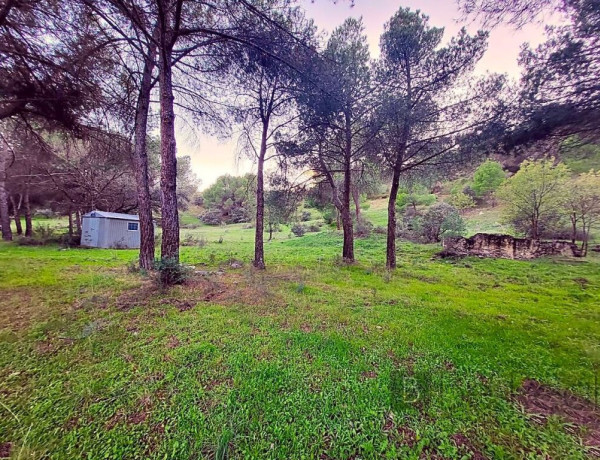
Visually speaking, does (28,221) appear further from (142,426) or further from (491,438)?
(491,438)

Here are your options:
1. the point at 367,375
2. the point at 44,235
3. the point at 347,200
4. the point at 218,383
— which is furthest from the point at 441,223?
the point at 44,235

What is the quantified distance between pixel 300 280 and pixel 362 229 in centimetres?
1285

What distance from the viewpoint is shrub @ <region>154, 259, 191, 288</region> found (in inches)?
165

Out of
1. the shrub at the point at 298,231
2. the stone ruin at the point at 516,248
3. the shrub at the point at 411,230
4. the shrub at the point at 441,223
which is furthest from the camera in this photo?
the shrub at the point at 298,231

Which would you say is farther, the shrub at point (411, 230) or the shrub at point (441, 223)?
the shrub at point (411, 230)

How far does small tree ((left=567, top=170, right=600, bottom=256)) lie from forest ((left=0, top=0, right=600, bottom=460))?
3266mm

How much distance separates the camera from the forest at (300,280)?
1.62 meters

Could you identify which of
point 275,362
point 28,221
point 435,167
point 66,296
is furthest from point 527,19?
point 28,221

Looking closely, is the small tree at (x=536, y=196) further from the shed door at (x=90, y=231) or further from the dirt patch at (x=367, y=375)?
the shed door at (x=90, y=231)

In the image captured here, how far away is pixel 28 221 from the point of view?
41.7 ft

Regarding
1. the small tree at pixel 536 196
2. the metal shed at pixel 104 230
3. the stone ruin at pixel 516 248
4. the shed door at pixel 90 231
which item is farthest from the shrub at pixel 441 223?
the shed door at pixel 90 231

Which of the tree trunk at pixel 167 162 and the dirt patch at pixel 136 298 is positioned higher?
the tree trunk at pixel 167 162

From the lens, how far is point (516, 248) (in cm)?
1054

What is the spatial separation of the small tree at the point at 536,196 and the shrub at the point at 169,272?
558 inches
